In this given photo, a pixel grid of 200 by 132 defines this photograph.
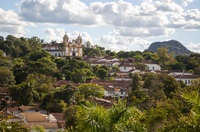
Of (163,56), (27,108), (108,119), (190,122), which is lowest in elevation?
(27,108)

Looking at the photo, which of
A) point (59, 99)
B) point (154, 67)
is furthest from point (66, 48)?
point (59, 99)

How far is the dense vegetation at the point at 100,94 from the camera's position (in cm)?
661

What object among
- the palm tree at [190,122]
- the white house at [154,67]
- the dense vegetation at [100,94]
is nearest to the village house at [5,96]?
the dense vegetation at [100,94]

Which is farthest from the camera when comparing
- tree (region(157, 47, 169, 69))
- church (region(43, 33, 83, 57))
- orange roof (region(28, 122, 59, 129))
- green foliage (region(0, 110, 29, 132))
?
church (region(43, 33, 83, 57))

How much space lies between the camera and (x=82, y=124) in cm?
651

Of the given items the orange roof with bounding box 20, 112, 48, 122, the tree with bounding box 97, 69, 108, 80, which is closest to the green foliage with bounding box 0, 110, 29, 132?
the orange roof with bounding box 20, 112, 48, 122

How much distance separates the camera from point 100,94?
42.7 m

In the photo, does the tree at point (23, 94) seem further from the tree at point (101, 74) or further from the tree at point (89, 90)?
the tree at point (101, 74)

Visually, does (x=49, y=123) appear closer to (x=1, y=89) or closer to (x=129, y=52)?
(x=1, y=89)

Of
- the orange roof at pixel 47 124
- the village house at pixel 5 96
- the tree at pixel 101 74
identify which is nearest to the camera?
the orange roof at pixel 47 124

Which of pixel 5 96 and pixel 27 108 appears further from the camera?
pixel 5 96

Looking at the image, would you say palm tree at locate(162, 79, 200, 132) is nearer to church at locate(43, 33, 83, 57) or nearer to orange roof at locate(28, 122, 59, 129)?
orange roof at locate(28, 122, 59, 129)

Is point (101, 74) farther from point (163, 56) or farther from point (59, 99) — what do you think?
point (59, 99)

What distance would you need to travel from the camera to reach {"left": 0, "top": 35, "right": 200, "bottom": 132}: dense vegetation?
661cm
